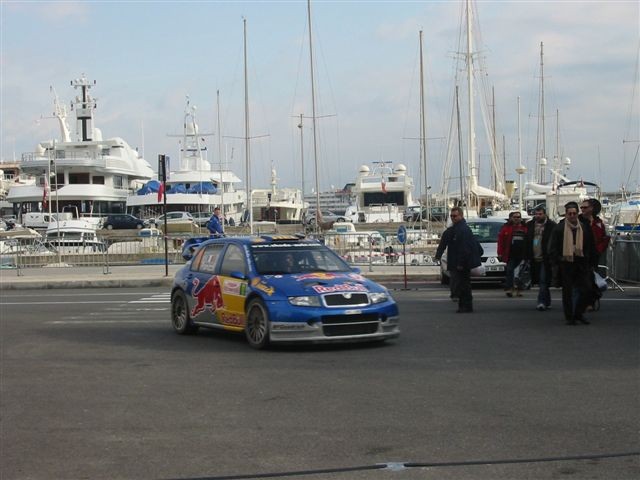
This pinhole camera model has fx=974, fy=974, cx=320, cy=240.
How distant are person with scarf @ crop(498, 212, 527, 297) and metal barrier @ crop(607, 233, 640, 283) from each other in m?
4.40

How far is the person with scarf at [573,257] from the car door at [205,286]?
5.11m

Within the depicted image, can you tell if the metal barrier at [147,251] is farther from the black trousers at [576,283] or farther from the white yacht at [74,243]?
the black trousers at [576,283]

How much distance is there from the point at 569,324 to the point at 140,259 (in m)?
23.1

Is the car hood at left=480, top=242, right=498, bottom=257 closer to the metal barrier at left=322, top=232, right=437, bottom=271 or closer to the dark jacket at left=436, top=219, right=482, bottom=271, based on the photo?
the dark jacket at left=436, top=219, right=482, bottom=271

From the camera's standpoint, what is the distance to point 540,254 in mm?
17547

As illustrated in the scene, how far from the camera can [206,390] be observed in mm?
9984

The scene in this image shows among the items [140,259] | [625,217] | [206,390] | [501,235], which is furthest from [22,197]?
[206,390]

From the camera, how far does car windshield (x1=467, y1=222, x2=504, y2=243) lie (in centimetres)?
2323

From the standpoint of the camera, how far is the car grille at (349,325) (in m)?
12.3

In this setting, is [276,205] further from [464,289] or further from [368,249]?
[464,289]

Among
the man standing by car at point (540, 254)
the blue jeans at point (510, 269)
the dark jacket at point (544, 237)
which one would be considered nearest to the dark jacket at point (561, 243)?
→ the dark jacket at point (544, 237)

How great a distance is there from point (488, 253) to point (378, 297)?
9.92 metres

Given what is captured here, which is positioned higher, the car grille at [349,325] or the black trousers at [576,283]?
the black trousers at [576,283]

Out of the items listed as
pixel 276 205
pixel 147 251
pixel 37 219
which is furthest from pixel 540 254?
pixel 276 205
